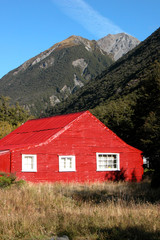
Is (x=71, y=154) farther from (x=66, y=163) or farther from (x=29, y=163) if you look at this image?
(x=29, y=163)

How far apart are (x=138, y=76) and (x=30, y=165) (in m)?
72.8

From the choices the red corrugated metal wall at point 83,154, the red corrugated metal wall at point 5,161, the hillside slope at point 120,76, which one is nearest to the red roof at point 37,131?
the red corrugated metal wall at point 83,154

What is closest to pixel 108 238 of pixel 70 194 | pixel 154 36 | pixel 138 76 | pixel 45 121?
pixel 70 194

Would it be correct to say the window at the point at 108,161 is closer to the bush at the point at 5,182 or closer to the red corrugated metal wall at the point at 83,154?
the red corrugated metal wall at the point at 83,154

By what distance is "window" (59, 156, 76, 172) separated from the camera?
24.6 meters

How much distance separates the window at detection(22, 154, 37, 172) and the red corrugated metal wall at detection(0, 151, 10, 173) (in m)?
1.00

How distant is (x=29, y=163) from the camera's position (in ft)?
77.6

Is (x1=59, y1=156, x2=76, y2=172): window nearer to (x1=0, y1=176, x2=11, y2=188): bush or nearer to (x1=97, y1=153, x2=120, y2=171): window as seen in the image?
(x1=97, y1=153, x2=120, y2=171): window

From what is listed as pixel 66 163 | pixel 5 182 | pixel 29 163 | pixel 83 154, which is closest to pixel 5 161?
pixel 29 163

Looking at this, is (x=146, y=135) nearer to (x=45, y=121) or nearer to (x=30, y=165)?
(x=45, y=121)

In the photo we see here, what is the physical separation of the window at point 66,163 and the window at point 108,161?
211 centimetres

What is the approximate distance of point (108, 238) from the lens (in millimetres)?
8172

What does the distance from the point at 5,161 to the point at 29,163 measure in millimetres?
1565

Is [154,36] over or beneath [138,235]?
over
